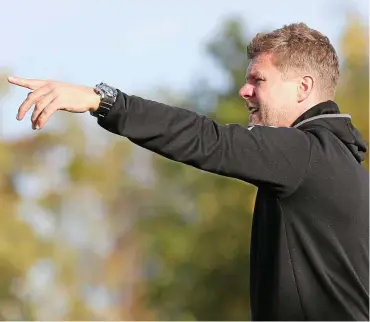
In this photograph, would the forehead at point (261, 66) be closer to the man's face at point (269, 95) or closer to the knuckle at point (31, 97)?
the man's face at point (269, 95)

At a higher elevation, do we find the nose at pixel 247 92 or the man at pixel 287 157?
the nose at pixel 247 92

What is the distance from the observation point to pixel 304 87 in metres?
3.90

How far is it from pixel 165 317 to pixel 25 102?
928 inches

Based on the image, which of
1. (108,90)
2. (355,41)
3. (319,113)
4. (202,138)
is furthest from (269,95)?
(355,41)

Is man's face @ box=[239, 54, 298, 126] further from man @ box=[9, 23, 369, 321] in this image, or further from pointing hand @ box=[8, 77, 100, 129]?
pointing hand @ box=[8, 77, 100, 129]

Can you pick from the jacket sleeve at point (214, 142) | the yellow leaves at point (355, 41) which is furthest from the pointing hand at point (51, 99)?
the yellow leaves at point (355, 41)

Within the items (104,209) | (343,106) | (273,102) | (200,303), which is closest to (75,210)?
(104,209)

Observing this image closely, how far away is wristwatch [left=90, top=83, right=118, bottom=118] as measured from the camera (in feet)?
10.7

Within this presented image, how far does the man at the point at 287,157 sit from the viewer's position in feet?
10.8

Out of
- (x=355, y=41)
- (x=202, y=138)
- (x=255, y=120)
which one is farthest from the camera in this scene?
(x=355, y=41)

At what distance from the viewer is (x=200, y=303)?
24.9 meters

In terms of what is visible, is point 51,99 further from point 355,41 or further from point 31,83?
point 355,41

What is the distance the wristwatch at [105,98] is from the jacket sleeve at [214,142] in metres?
0.02

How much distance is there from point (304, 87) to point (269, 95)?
16 centimetres
